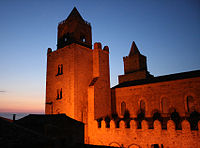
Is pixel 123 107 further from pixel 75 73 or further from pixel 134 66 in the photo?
pixel 134 66

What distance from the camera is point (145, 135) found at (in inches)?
574

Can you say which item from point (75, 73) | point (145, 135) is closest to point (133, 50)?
point (75, 73)

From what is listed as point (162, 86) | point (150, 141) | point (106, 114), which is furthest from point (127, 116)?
point (150, 141)

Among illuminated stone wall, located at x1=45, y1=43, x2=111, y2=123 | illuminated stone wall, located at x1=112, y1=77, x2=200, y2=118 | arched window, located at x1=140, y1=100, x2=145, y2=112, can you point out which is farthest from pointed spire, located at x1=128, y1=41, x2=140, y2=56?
arched window, located at x1=140, y1=100, x2=145, y2=112

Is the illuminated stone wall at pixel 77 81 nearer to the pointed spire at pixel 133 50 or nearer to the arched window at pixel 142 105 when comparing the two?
the arched window at pixel 142 105

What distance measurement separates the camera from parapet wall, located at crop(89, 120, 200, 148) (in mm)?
12752

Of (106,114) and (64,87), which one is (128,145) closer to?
(106,114)

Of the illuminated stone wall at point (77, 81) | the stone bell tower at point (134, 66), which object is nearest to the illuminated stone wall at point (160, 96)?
the illuminated stone wall at point (77, 81)

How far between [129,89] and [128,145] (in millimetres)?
8080

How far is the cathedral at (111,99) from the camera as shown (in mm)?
14586

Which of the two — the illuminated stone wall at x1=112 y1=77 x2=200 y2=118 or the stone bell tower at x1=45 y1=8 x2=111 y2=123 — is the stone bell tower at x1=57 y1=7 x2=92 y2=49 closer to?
the stone bell tower at x1=45 y1=8 x2=111 y2=123

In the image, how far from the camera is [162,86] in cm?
1966

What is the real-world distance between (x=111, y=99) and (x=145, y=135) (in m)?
9.16

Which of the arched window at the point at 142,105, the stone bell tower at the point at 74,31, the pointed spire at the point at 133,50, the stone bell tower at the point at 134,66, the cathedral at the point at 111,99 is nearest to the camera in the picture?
the cathedral at the point at 111,99
